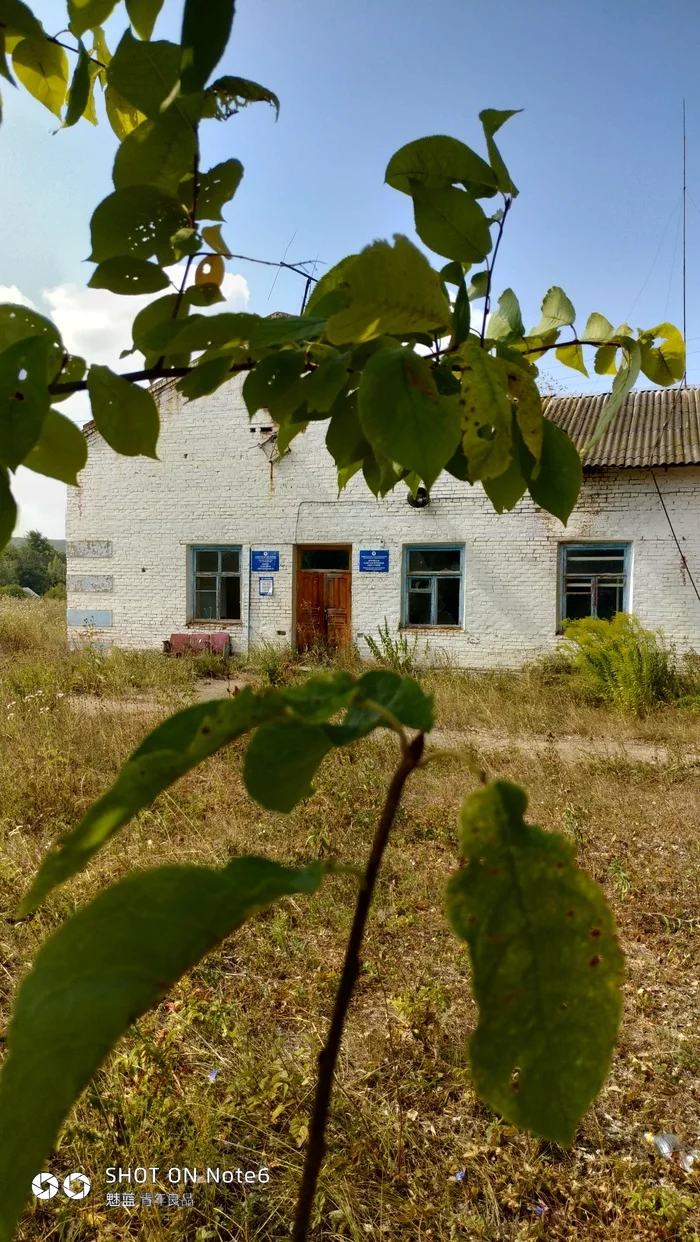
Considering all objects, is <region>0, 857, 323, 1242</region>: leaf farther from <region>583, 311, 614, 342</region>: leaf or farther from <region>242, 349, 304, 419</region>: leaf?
<region>583, 311, 614, 342</region>: leaf

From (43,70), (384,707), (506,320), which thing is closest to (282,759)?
(384,707)

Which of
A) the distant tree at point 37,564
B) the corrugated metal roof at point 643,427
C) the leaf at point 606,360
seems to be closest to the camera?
the leaf at point 606,360

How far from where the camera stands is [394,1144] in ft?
6.36

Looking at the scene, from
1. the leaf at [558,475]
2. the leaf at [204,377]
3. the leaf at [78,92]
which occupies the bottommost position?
the leaf at [558,475]

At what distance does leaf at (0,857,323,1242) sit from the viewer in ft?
0.85

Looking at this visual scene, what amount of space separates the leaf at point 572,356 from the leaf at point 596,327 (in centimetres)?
4

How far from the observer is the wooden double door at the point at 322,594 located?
10.9 metres

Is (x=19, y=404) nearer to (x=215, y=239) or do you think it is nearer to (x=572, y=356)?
(x=215, y=239)

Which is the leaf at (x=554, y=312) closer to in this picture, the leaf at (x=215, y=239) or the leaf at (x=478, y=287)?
the leaf at (x=478, y=287)

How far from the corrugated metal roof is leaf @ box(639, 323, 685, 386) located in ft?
27.9

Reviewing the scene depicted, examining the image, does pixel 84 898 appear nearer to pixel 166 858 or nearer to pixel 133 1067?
pixel 166 858

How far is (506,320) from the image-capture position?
85 cm

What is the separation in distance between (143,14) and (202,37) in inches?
11.0

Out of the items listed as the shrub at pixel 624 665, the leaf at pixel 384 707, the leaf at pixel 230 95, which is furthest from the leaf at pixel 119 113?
the shrub at pixel 624 665
